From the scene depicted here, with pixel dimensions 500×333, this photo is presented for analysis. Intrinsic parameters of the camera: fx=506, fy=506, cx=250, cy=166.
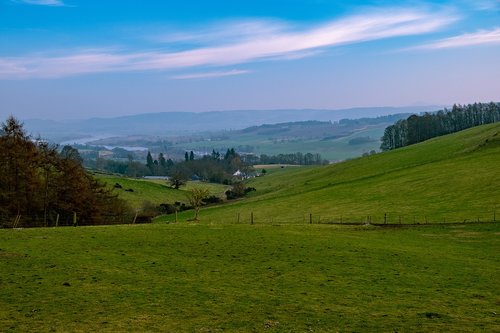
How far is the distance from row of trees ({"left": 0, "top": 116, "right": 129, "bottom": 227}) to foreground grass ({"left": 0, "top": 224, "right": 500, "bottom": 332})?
20174 mm

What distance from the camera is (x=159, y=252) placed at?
105ft

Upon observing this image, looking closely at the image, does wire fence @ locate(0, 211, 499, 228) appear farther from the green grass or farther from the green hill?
the green grass

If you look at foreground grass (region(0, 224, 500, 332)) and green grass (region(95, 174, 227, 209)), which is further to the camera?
green grass (region(95, 174, 227, 209))

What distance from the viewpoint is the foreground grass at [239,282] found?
62.1 ft

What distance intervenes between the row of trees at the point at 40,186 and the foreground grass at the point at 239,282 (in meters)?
20.2

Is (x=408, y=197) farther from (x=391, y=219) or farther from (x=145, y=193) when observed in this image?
(x=145, y=193)

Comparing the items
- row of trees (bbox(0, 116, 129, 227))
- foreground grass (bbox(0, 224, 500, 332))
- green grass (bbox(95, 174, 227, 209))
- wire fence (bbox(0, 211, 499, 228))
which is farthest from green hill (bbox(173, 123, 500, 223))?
green grass (bbox(95, 174, 227, 209))

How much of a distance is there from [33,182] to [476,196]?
52494 mm

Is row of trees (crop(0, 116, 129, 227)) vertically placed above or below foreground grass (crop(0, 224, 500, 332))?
above

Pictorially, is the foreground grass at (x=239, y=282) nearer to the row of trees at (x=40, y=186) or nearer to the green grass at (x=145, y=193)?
the row of trees at (x=40, y=186)

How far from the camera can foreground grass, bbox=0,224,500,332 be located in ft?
62.1

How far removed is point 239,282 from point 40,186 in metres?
42.5

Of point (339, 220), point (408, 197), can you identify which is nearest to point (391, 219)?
point (339, 220)

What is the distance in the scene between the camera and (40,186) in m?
59.7
